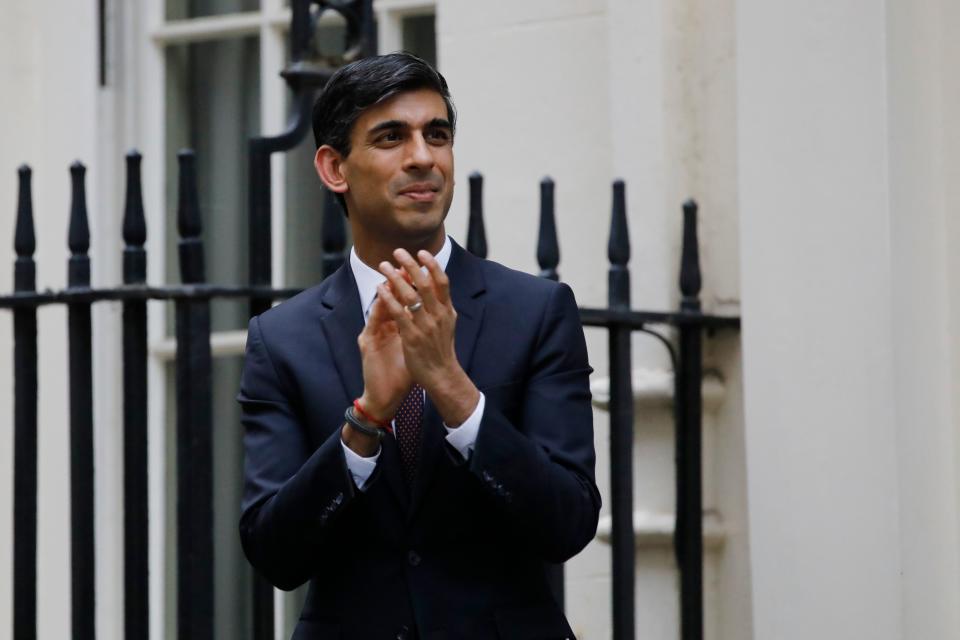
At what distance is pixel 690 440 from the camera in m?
4.48

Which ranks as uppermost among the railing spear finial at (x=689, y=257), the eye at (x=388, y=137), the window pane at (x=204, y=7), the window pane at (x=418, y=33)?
the window pane at (x=204, y=7)

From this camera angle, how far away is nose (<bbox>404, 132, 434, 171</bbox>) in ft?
8.48

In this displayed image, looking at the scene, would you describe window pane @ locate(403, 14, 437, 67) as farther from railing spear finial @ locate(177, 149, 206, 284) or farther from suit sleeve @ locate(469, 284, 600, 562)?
suit sleeve @ locate(469, 284, 600, 562)

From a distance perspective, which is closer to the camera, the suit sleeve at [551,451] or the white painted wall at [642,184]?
the suit sleeve at [551,451]

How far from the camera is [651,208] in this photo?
4.65 m

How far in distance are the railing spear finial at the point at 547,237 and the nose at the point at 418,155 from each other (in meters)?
1.58

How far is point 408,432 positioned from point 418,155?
381 mm

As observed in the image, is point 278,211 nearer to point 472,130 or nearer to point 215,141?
point 215,141

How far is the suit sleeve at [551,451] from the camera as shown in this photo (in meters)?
2.48

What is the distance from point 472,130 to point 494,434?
267 cm

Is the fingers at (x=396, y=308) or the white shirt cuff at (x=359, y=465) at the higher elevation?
the fingers at (x=396, y=308)

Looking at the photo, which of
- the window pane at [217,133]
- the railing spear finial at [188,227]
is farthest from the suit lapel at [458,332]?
the window pane at [217,133]

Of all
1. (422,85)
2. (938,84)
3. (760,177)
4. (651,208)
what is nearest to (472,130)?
(651,208)

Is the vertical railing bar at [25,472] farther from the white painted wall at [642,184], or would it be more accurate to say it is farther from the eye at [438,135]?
the eye at [438,135]
